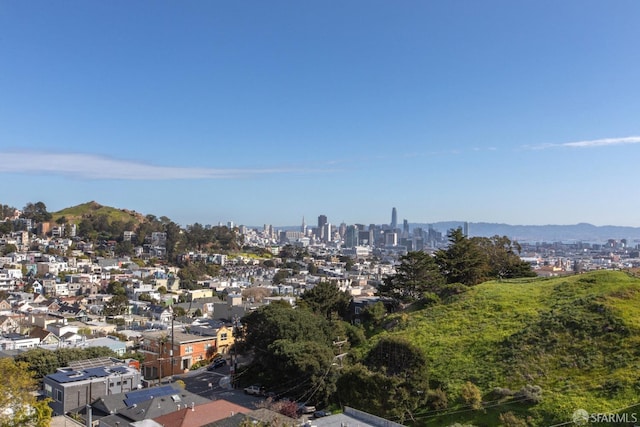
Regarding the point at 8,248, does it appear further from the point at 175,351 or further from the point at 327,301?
the point at 327,301

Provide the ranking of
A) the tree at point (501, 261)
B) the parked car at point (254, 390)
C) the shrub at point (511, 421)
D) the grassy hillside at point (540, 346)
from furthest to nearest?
the tree at point (501, 261) → the parked car at point (254, 390) → the grassy hillside at point (540, 346) → the shrub at point (511, 421)

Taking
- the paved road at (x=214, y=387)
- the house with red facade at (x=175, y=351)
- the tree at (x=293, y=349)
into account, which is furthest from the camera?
the house with red facade at (x=175, y=351)

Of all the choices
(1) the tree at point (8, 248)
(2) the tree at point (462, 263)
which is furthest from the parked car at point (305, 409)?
(1) the tree at point (8, 248)

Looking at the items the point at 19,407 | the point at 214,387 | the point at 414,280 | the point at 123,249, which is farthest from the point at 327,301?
the point at 123,249

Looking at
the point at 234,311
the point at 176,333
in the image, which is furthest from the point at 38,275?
the point at 176,333

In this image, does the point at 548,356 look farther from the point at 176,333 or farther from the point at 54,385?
the point at 176,333

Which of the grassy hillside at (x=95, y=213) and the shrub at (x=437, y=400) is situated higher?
the grassy hillside at (x=95, y=213)

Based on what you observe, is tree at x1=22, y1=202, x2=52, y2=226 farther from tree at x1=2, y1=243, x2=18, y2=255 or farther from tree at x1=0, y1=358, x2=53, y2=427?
tree at x1=0, y1=358, x2=53, y2=427

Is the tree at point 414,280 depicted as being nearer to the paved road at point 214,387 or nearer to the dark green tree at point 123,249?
the paved road at point 214,387
